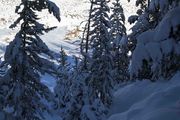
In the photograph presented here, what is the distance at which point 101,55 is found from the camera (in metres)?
31.0

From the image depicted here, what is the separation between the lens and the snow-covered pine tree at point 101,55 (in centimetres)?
3078

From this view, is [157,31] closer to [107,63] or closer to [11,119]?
[11,119]

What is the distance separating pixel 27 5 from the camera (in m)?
16.3

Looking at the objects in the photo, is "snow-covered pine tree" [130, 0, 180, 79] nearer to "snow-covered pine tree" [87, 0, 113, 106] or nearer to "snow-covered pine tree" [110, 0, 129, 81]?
"snow-covered pine tree" [87, 0, 113, 106]

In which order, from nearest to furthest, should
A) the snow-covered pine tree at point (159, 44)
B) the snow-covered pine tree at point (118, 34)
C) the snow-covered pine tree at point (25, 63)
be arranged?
the snow-covered pine tree at point (159, 44) < the snow-covered pine tree at point (25, 63) < the snow-covered pine tree at point (118, 34)

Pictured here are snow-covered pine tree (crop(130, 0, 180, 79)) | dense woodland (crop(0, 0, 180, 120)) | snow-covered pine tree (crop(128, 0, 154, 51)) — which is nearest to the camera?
snow-covered pine tree (crop(130, 0, 180, 79))

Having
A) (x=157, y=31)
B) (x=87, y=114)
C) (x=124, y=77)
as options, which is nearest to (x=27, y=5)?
(x=87, y=114)

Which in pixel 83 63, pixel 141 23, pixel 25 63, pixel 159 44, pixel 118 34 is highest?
pixel 141 23

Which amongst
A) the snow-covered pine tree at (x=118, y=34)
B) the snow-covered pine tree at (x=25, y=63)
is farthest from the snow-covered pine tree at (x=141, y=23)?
the snow-covered pine tree at (x=118, y=34)

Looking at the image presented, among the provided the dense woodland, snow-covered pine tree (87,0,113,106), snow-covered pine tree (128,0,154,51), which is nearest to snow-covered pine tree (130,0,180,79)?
the dense woodland

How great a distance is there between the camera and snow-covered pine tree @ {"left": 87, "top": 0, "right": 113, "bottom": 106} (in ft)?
101

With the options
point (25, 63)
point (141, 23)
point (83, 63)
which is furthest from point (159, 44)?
point (83, 63)

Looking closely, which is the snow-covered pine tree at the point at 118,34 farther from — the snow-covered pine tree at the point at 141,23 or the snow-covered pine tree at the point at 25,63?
the snow-covered pine tree at the point at 25,63

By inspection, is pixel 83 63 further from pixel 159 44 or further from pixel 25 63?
pixel 159 44
